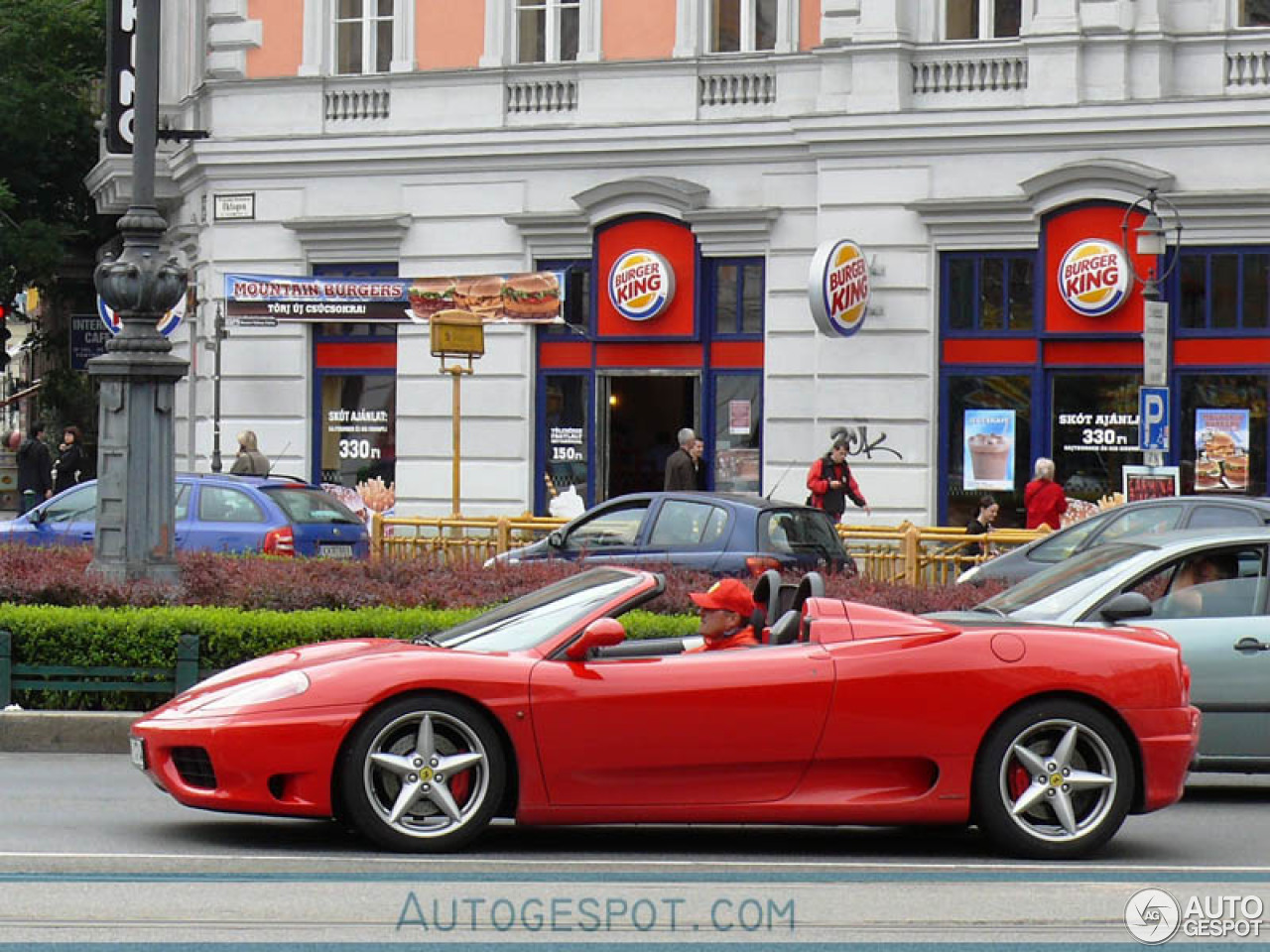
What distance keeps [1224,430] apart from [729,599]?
17.6 metres

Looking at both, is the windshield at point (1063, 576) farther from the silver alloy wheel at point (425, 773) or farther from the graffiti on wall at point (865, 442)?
the graffiti on wall at point (865, 442)

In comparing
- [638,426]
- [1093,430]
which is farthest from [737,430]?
[1093,430]

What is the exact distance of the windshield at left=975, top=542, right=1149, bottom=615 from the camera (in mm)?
12312

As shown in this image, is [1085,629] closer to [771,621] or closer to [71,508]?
[771,621]

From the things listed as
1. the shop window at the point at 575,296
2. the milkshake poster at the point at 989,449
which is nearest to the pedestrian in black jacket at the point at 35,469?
the shop window at the point at 575,296

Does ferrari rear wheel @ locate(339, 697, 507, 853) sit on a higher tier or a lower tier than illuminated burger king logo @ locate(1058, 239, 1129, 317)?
lower


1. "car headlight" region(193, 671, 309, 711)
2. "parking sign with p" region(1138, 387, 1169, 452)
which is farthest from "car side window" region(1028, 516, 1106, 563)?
"car headlight" region(193, 671, 309, 711)

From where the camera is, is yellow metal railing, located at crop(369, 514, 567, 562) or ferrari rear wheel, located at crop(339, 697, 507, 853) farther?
yellow metal railing, located at crop(369, 514, 567, 562)

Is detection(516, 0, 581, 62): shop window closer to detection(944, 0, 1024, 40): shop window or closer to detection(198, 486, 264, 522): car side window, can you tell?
detection(944, 0, 1024, 40): shop window

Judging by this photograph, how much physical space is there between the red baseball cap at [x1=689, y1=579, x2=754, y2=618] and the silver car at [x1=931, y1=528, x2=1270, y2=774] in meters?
1.75

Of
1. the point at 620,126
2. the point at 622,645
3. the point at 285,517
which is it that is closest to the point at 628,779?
the point at 622,645

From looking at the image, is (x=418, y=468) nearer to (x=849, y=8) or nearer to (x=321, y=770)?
(x=849, y=8)

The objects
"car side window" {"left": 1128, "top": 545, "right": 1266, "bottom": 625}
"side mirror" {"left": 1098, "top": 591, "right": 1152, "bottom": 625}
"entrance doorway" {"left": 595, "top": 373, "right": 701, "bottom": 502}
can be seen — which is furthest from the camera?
"entrance doorway" {"left": 595, "top": 373, "right": 701, "bottom": 502}

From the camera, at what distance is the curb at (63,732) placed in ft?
44.2
